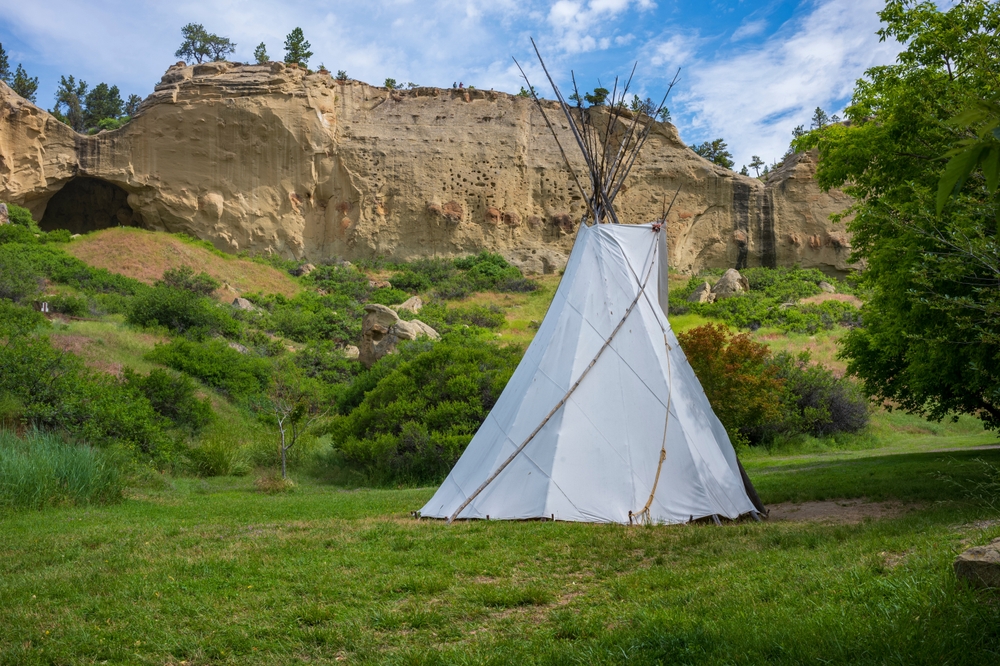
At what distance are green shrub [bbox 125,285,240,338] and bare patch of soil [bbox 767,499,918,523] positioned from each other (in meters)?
20.6

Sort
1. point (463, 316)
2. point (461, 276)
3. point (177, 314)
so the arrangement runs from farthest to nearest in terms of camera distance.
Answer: point (461, 276), point (463, 316), point (177, 314)

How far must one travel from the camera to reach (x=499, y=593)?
14.9ft

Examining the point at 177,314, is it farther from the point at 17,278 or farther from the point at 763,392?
the point at 763,392

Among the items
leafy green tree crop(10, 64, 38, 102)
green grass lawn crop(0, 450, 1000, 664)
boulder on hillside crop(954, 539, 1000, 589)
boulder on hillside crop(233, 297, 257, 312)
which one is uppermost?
leafy green tree crop(10, 64, 38, 102)

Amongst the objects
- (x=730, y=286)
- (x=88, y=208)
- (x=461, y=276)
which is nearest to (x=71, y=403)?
(x=461, y=276)

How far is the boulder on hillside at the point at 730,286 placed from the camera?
34219 mm

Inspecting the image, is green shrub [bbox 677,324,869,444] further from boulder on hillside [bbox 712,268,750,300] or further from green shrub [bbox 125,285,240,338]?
green shrub [bbox 125,285,240,338]

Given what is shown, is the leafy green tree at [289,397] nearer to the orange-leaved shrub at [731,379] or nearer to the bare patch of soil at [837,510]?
the orange-leaved shrub at [731,379]

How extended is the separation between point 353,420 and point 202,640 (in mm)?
11601

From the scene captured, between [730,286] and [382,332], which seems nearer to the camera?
[382,332]

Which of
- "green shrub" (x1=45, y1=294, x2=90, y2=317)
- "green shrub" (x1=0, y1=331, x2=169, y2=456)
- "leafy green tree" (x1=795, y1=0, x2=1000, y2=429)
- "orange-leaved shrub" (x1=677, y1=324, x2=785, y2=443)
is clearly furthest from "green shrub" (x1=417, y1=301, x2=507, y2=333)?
"leafy green tree" (x1=795, y1=0, x2=1000, y2=429)

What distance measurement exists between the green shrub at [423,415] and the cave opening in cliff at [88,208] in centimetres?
2820

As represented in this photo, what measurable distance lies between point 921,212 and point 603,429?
11.9 feet

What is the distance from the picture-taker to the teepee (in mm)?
7430
